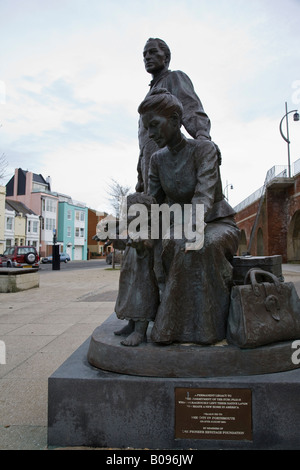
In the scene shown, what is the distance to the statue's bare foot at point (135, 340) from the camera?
7.04 ft

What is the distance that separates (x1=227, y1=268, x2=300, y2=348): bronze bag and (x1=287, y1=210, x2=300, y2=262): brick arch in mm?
22416

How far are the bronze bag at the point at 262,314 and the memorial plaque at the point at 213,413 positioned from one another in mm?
306

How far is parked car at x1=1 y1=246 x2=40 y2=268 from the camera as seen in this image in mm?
25109

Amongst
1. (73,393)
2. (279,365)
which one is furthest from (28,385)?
(279,365)

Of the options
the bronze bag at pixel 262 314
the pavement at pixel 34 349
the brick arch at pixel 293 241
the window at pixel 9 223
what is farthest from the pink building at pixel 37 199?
the bronze bag at pixel 262 314

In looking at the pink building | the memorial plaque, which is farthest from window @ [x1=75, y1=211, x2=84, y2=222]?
the memorial plaque

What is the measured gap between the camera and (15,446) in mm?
1960

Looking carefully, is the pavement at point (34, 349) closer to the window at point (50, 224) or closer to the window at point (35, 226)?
the window at point (35, 226)

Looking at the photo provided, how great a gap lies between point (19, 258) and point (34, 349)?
23277mm

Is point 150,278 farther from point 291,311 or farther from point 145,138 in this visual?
point 145,138

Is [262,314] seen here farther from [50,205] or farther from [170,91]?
[50,205]

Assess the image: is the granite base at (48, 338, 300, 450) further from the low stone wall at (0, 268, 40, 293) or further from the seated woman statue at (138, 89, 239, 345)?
the low stone wall at (0, 268, 40, 293)

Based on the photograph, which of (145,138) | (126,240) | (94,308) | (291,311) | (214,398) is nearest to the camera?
(214,398)

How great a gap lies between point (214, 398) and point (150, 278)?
2.78ft
